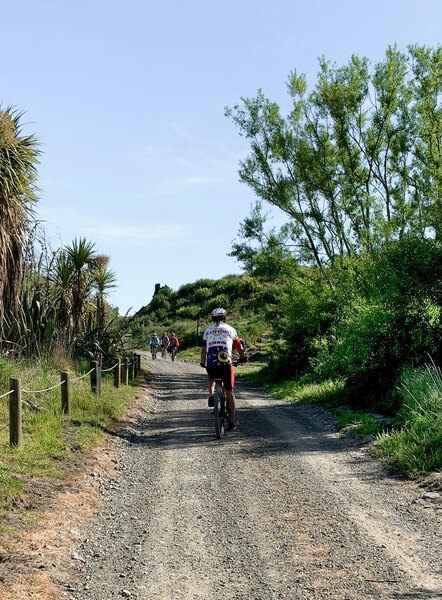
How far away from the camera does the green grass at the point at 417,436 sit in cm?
814

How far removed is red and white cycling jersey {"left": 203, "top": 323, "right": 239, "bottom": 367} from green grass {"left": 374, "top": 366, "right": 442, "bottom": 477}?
289 cm

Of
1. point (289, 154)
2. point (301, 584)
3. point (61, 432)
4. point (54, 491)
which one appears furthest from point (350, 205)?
point (301, 584)

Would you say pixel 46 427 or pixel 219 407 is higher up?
pixel 219 407

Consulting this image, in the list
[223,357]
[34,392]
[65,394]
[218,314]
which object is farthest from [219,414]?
[34,392]

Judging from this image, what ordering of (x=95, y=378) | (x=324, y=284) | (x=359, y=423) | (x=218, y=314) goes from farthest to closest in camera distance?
(x=324, y=284) < (x=95, y=378) < (x=359, y=423) < (x=218, y=314)

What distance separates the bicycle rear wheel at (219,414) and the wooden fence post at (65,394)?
2.66 m

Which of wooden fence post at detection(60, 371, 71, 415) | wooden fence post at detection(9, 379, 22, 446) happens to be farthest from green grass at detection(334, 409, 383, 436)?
wooden fence post at detection(9, 379, 22, 446)

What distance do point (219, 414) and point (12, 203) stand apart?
606 centimetres

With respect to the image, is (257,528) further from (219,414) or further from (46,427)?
(46,427)

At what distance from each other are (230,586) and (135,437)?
6874 millimetres

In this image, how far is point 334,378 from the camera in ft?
63.9

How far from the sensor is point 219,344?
1099cm

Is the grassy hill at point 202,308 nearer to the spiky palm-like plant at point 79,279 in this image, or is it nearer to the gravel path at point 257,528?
the spiky palm-like plant at point 79,279

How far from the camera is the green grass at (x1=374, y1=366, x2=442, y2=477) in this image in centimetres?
814
